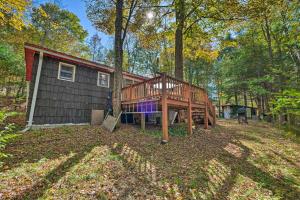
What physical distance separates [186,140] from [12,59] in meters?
13.5

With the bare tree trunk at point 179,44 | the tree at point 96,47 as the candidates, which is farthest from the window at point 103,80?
the tree at point 96,47

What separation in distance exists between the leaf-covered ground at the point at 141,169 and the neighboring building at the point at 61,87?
195 cm

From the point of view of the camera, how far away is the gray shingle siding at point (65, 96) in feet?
27.3

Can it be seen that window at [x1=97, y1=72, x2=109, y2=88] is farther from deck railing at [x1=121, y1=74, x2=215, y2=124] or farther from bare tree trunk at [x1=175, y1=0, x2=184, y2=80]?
bare tree trunk at [x1=175, y1=0, x2=184, y2=80]

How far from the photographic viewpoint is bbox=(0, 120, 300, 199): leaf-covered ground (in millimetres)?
3430

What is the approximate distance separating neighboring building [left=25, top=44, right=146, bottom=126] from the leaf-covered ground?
195 cm

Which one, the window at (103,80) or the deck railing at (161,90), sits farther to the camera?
the window at (103,80)

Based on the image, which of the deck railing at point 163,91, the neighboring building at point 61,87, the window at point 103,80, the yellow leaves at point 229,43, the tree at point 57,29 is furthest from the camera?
the tree at point 57,29

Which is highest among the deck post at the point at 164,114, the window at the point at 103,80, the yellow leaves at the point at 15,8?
the yellow leaves at the point at 15,8

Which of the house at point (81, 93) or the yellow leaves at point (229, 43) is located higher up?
the yellow leaves at point (229, 43)

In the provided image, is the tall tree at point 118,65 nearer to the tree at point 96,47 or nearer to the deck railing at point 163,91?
the deck railing at point 163,91

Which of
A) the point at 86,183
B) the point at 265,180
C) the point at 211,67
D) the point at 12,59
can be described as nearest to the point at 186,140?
the point at 265,180

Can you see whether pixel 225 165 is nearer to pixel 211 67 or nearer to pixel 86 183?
pixel 86 183

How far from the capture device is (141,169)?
4.43m
